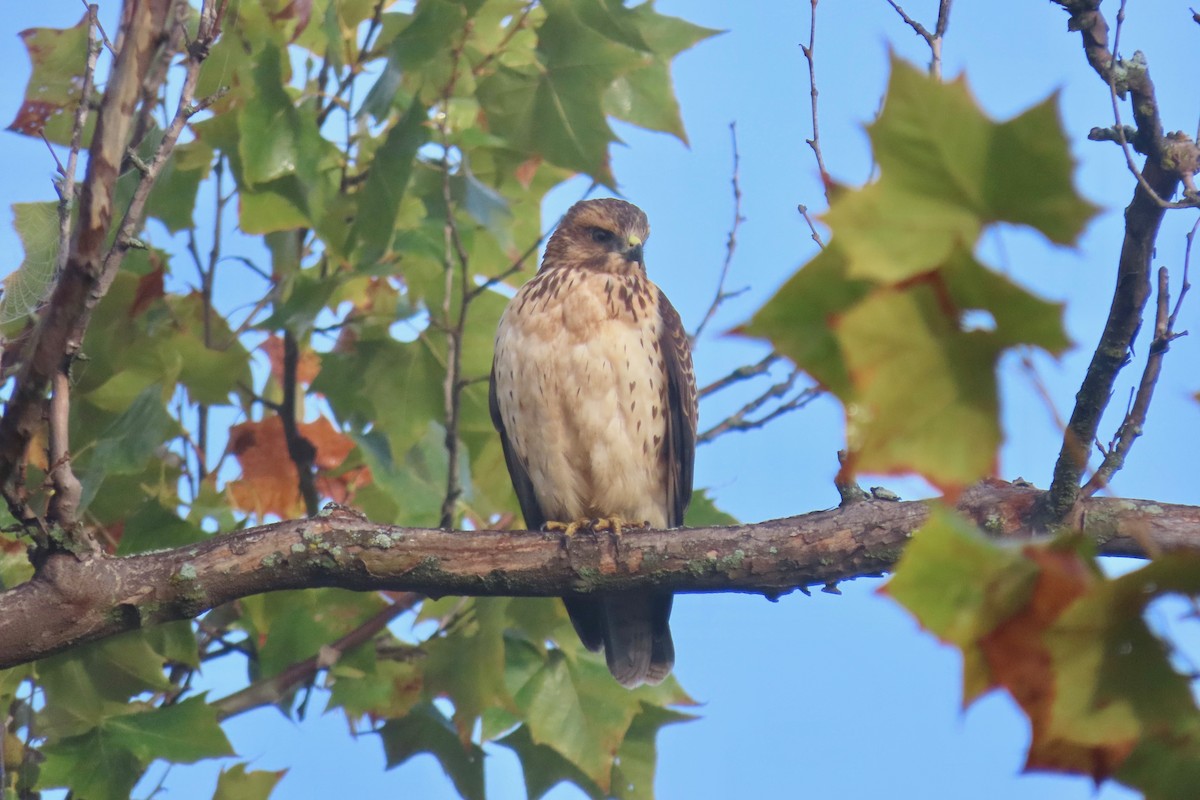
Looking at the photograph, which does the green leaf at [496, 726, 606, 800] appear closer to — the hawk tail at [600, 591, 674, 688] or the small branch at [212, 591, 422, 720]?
the hawk tail at [600, 591, 674, 688]

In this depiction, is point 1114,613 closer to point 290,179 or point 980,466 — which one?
point 980,466

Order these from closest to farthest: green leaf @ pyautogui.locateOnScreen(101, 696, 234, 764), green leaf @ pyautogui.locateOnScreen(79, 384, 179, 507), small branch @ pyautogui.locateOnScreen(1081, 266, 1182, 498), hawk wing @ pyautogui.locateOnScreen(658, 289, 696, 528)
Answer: small branch @ pyautogui.locateOnScreen(1081, 266, 1182, 498), green leaf @ pyautogui.locateOnScreen(79, 384, 179, 507), green leaf @ pyautogui.locateOnScreen(101, 696, 234, 764), hawk wing @ pyautogui.locateOnScreen(658, 289, 696, 528)

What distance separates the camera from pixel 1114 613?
3.81 ft

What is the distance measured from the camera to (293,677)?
4.27 m

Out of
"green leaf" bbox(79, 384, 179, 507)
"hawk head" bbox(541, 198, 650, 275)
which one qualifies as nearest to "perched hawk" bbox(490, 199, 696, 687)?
"hawk head" bbox(541, 198, 650, 275)

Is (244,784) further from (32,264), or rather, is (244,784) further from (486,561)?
(32,264)

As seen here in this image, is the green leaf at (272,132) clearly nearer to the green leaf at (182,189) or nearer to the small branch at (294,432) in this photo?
the green leaf at (182,189)

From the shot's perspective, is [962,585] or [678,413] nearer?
[962,585]

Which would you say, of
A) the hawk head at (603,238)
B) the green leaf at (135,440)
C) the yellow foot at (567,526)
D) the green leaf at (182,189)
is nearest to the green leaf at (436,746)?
the yellow foot at (567,526)

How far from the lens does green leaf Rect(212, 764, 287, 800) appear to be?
3.86 metres

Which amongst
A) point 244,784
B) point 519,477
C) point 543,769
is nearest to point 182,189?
point 519,477

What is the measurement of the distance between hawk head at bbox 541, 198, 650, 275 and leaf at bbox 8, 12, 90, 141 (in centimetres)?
199

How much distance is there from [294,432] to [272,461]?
0.57 feet

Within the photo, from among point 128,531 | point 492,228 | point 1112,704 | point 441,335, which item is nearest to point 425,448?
point 441,335
